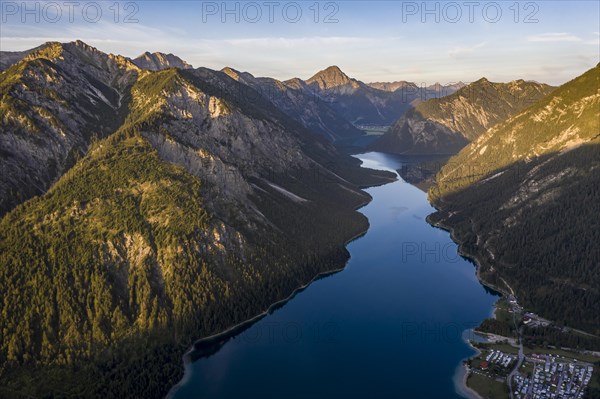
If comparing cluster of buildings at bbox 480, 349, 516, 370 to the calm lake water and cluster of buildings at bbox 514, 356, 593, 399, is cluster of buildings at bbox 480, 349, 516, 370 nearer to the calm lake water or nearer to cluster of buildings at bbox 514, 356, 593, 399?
cluster of buildings at bbox 514, 356, 593, 399

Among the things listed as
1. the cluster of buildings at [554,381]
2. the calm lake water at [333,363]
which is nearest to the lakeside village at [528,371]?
the cluster of buildings at [554,381]

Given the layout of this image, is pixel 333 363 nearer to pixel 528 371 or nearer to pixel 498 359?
pixel 498 359

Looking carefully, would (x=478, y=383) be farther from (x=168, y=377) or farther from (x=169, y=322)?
(x=169, y=322)

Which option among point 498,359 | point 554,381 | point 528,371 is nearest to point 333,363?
point 498,359

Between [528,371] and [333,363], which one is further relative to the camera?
[333,363]

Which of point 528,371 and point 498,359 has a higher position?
point 498,359

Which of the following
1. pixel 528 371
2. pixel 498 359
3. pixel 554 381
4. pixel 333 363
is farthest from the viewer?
pixel 333 363

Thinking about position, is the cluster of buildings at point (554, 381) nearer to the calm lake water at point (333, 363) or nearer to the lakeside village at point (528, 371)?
the lakeside village at point (528, 371)

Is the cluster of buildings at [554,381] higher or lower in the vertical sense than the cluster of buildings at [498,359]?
lower

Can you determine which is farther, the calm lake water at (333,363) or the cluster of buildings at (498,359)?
the cluster of buildings at (498,359)
